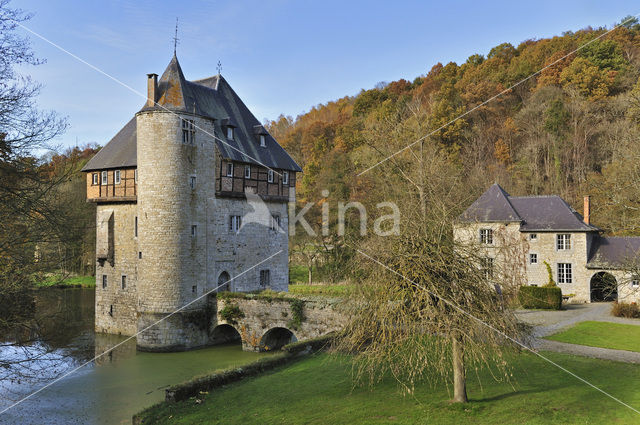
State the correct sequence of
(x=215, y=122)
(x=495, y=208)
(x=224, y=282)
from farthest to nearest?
(x=495, y=208) < (x=215, y=122) < (x=224, y=282)

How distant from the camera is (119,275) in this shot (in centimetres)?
2308

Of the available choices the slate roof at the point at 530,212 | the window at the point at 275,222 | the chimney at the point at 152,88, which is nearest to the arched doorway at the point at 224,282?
the window at the point at 275,222

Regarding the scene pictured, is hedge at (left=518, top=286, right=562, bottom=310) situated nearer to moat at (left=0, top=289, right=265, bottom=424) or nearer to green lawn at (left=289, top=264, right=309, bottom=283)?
moat at (left=0, top=289, right=265, bottom=424)

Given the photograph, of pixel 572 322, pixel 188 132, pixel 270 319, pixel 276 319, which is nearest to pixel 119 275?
pixel 188 132

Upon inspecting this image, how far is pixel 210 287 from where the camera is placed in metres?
21.3

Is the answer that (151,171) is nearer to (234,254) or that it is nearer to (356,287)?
(234,254)

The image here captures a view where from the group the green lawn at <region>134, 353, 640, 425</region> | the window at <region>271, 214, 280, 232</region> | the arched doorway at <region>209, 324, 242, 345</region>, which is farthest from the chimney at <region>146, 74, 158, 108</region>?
the green lawn at <region>134, 353, 640, 425</region>

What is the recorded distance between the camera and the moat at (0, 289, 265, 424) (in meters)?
10.2

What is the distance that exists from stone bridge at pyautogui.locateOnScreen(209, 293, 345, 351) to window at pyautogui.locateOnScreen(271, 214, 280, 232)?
5.61 meters

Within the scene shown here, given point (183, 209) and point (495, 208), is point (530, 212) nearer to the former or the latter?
point (495, 208)

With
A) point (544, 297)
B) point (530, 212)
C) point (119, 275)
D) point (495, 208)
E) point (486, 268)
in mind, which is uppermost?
point (495, 208)

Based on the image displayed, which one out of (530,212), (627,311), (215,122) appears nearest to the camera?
(627,311)

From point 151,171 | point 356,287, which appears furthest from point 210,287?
point 356,287

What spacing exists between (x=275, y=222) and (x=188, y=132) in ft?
22.3
